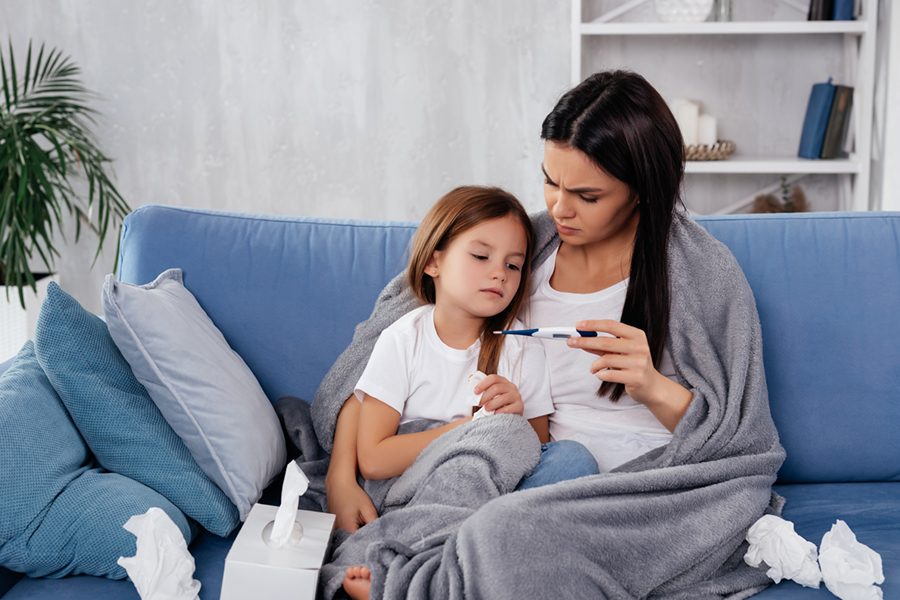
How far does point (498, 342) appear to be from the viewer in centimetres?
176

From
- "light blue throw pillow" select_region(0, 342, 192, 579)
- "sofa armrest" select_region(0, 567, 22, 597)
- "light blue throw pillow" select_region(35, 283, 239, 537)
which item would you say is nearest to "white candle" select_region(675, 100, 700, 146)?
"light blue throw pillow" select_region(35, 283, 239, 537)

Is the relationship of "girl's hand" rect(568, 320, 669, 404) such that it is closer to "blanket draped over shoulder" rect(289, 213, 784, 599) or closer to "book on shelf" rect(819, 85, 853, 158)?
"blanket draped over shoulder" rect(289, 213, 784, 599)

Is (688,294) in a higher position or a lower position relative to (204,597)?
higher

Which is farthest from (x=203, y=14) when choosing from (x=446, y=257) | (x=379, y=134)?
(x=446, y=257)

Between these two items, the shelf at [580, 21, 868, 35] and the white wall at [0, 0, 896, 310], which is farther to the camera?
the white wall at [0, 0, 896, 310]

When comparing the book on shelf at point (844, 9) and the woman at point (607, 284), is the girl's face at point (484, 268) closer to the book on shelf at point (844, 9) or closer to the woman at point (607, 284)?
the woman at point (607, 284)

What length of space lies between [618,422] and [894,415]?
0.56 metres

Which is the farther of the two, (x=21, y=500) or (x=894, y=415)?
(x=894, y=415)

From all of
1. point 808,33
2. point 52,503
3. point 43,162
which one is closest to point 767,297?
point 52,503

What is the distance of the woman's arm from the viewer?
166 cm

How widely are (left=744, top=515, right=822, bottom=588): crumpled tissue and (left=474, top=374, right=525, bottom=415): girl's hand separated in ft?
1.39

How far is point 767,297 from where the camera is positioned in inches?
74.2

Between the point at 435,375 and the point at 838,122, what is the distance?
2276 mm

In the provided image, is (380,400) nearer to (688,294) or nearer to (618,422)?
(618,422)
